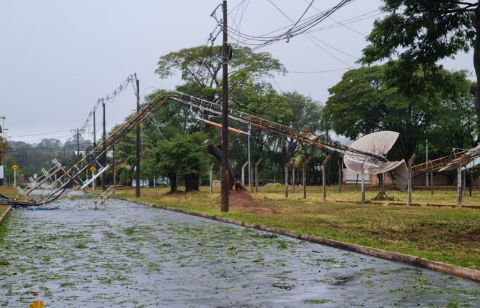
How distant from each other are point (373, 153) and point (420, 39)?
26201mm

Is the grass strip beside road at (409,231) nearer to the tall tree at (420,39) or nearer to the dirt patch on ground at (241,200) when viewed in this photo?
the tall tree at (420,39)

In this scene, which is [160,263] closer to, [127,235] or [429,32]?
[127,235]

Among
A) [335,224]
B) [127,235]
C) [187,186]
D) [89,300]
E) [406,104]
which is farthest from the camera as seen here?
[406,104]

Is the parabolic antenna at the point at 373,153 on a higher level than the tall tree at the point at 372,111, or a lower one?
lower

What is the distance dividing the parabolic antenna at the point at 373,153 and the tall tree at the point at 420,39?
76.3ft

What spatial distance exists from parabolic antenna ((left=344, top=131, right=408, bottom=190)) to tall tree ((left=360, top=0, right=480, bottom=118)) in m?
23.3

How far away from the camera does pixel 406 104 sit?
66.2m

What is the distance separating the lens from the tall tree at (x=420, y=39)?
2045 centimetres

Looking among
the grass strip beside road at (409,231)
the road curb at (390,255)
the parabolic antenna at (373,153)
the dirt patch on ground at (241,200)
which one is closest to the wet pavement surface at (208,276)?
the road curb at (390,255)

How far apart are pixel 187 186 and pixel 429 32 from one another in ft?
140

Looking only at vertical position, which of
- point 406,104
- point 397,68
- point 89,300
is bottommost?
point 89,300

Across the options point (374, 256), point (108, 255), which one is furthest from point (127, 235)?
point (374, 256)

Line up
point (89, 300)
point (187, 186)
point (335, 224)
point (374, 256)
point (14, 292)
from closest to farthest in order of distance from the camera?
point (89, 300), point (14, 292), point (374, 256), point (335, 224), point (187, 186)

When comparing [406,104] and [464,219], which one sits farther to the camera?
[406,104]
